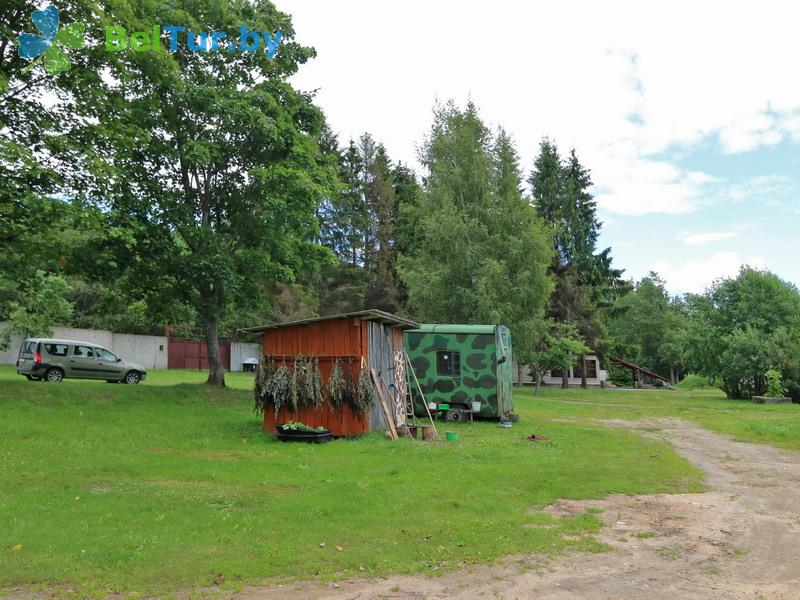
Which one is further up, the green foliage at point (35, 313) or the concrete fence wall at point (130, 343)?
the green foliage at point (35, 313)

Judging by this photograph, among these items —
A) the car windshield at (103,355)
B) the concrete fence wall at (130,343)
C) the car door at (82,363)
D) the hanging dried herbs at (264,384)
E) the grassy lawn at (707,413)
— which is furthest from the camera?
→ the concrete fence wall at (130,343)

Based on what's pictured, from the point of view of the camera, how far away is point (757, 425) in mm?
17156

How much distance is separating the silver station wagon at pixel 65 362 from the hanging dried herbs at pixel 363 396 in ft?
40.9

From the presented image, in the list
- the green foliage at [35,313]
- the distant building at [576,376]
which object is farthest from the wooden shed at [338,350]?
the distant building at [576,376]

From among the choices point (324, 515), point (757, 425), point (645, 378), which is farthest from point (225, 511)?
point (645, 378)

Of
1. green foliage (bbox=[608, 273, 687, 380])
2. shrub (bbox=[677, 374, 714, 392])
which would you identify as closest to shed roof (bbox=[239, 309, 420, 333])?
shrub (bbox=[677, 374, 714, 392])

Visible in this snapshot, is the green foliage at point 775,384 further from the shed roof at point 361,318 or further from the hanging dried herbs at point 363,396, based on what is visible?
the hanging dried herbs at point 363,396

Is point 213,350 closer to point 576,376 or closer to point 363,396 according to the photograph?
point 363,396

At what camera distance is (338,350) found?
13555 millimetres

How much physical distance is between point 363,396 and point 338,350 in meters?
1.30

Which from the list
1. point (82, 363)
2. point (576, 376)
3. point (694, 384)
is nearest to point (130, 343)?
point (82, 363)

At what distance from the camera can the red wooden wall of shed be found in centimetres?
1320

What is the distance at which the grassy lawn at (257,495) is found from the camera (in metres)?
5.14

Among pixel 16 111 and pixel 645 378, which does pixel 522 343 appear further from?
pixel 645 378
